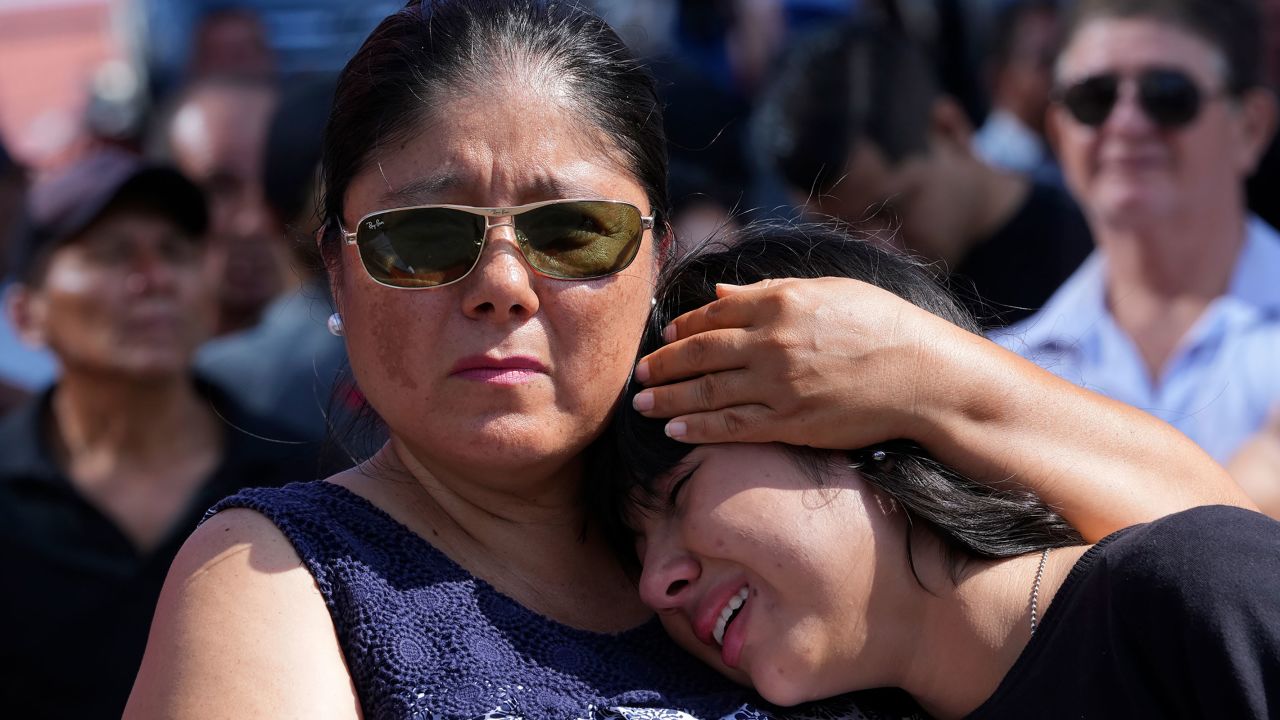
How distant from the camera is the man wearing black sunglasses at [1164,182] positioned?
12.9ft

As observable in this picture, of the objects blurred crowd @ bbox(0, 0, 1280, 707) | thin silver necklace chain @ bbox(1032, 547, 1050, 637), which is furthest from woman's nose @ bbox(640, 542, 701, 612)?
blurred crowd @ bbox(0, 0, 1280, 707)

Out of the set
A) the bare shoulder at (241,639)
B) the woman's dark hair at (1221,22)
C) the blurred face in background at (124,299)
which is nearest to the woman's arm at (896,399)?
the bare shoulder at (241,639)

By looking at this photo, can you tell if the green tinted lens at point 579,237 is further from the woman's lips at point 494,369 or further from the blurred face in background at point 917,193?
the blurred face in background at point 917,193

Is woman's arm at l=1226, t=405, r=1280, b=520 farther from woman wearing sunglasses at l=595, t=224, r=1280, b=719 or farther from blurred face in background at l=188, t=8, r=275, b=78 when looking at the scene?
blurred face in background at l=188, t=8, r=275, b=78

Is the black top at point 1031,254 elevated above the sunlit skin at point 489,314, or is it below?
below

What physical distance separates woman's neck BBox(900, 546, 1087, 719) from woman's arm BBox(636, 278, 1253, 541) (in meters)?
0.13

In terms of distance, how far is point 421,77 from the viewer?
1.95 m

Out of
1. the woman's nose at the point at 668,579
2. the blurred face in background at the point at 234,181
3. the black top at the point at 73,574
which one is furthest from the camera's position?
the blurred face in background at the point at 234,181

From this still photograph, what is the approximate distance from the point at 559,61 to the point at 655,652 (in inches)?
32.5

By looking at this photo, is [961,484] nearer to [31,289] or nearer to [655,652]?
[655,652]

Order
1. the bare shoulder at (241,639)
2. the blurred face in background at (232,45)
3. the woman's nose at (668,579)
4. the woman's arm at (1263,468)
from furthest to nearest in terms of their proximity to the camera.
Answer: the blurred face in background at (232,45) < the woman's arm at (1263,468) < the woman's nose at (668,579) < the bare shoulder at (241,639)

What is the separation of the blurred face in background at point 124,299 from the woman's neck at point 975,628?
268 cm

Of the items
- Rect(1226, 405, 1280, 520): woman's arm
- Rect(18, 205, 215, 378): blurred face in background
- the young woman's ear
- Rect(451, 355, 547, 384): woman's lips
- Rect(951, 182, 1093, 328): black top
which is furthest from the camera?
Rect(951, 182, 1093, 328): black top

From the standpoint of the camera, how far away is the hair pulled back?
6.40 feet
